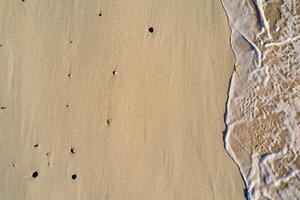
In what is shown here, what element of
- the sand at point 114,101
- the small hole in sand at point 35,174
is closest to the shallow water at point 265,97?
the sand at point 114,101

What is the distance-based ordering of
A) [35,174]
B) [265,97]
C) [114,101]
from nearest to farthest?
[35,174] < [114,101] < [265,97]

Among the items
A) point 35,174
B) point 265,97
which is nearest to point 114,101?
point 35,174

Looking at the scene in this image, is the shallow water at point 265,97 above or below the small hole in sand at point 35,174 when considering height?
above

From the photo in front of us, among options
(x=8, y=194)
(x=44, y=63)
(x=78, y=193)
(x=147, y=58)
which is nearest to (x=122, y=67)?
(x=147, y=58)

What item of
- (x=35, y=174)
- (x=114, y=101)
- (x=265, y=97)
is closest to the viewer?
(x=35, y=174)

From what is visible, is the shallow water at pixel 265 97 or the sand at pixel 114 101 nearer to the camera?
the sand at pixel 114 101

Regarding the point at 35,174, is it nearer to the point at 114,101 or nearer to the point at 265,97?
the point at 114,101

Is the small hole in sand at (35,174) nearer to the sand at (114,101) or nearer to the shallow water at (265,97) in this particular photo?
the sand at (114,101)

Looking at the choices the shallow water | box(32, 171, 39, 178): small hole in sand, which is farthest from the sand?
the shallow water

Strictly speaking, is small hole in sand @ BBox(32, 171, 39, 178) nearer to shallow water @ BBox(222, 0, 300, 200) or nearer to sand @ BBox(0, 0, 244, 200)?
sand @ BBox(0, 0, 244, 200)
